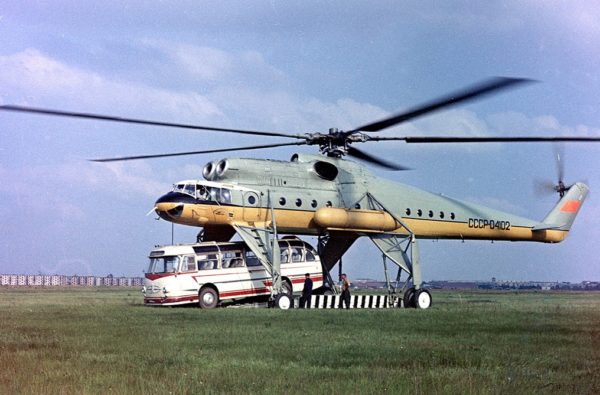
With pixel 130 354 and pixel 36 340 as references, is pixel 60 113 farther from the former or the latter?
pixel 130 354

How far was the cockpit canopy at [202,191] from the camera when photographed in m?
28.7

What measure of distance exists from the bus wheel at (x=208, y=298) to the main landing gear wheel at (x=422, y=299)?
8.55 metres

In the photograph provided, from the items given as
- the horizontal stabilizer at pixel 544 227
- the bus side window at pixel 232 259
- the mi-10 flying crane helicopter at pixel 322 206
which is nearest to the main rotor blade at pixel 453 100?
the mi-10 flying crane helicopter at pixel 322 206

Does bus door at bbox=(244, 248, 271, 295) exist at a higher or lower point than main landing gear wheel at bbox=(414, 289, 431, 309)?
higher

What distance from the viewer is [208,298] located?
28375 mm

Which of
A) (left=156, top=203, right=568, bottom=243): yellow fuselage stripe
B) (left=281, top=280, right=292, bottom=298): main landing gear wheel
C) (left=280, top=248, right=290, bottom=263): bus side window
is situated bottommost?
(left=281, top=280, right=292, bottom=298): main landing gear wheel

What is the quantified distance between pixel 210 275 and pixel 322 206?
19.1 ft

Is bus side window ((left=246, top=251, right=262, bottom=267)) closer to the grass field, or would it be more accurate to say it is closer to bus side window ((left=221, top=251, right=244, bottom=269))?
bus side window ((left=221, top=251, right=244, bottom=269))

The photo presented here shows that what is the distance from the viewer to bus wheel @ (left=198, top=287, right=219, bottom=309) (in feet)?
92.3

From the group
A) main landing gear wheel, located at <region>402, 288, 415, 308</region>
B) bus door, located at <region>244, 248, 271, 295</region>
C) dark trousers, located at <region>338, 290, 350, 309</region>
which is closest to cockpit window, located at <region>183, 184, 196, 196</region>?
bus door, located at <region>244, 248, 271, 295</region>

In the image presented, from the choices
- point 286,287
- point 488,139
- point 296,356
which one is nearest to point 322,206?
point 286,287

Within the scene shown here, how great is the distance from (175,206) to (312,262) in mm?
6718

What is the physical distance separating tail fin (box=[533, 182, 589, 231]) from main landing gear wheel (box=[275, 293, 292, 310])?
16.1 metres

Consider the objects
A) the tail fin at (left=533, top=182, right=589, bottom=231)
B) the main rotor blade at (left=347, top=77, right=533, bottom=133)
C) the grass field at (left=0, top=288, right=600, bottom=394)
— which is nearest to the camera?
the grass field at (left=0, top=288, right=600, bottom=394)
